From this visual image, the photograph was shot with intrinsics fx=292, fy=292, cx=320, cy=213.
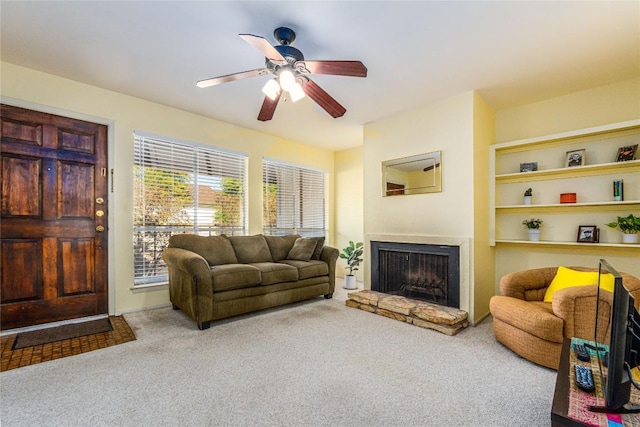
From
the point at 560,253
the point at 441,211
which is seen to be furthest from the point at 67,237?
the point at 560,253

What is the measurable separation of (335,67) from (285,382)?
7.27 ft

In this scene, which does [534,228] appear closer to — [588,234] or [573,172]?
[588,234]

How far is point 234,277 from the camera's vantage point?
122 inches

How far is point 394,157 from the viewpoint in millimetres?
3900

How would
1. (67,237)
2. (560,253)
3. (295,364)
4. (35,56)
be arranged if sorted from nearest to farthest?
(295,364) → (35,56) → (67,237) → (560,253)

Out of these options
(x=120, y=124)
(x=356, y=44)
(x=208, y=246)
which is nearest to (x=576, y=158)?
(x=356, y=44)

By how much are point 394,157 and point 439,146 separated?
0.61 metres

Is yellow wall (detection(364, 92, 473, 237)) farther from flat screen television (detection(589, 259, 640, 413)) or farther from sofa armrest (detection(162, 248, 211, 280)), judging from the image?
sofa armrest (detection(162, 248, 211, 280))

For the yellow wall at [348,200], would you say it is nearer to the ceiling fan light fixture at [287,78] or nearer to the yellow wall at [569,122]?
the yellow wall at [569,122]

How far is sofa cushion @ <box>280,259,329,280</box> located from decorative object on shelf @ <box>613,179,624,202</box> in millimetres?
3181

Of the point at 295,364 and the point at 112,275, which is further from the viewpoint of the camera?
the point at 112,275

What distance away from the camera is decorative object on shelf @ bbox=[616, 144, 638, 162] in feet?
9.11

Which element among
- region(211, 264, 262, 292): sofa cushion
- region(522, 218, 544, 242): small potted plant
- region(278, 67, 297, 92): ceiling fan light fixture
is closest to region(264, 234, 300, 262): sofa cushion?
region(211, 264, 262, 292): sofa cushion

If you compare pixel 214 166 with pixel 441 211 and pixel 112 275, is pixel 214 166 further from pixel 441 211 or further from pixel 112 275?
pixel 441 211
